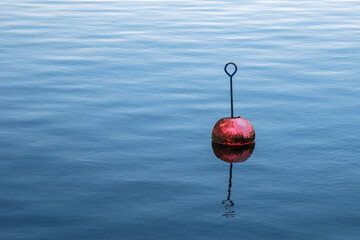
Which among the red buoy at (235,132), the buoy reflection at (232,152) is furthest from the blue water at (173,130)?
the red buoy at (235,132)

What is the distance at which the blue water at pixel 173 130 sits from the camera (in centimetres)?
772

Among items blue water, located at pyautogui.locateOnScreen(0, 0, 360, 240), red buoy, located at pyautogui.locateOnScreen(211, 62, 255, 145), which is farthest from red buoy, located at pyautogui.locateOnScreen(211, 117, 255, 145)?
blue water, located at pyautogui.locateOnScreen(0, 0, 360, 240)

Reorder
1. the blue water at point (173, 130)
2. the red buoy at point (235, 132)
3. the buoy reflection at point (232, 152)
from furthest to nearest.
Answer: the red buoy at point (235, 132), the buoy reflection at point (232, 152), the blue water at point (173, 130)

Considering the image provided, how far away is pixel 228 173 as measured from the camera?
9.30 m

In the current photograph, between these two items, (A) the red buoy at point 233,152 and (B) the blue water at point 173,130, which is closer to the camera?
(B) the blue water at point 173,130

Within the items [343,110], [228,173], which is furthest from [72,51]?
[228,173]

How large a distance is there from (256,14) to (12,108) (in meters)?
13.5

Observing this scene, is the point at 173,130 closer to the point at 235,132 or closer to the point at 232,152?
the point at 235,132

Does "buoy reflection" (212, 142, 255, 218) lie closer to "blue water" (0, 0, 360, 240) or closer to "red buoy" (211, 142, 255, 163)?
"red buoy" (211, 142, 255, 163)

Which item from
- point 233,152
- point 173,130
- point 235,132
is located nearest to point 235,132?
point 235,132

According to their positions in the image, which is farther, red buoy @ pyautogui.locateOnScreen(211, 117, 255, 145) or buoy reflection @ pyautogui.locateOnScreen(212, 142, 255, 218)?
red buoy @ pyautogui.locateOnScreen(211, 117, 255, 145)

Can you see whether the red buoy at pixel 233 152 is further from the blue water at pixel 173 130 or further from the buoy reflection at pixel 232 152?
the blue water at pixel 173 130

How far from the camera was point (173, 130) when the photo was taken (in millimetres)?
11273

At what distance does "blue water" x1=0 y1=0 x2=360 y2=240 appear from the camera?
25.3 ft
